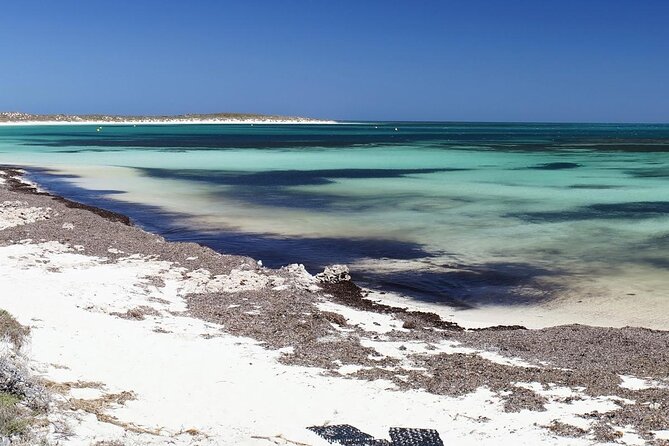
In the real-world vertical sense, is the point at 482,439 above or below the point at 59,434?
below

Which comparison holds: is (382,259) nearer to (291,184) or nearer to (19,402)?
(19,402)

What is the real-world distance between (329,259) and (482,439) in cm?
926

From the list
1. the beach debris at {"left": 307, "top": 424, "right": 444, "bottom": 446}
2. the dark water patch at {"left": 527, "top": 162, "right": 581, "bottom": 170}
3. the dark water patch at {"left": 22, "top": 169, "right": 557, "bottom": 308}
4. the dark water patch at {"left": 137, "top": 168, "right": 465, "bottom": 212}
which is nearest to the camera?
the beach debris at {"left": 307, "top": 424, "right": 444, "bottom": 446}

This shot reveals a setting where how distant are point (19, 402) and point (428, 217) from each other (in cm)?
1667

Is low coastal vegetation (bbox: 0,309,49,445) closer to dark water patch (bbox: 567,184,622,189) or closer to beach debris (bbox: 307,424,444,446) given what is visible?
beach debris (bbox: 307,424,444,446)

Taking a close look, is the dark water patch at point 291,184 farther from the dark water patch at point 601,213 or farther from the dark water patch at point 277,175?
the dark water patch at point 601,213

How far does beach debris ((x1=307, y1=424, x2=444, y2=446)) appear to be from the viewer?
5992mm

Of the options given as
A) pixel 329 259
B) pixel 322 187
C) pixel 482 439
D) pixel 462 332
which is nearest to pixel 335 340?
pixel 462 332

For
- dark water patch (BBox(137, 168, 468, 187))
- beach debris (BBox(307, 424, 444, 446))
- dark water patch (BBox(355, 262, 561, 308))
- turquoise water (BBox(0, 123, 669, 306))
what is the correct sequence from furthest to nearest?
A: dark water patch (BBox(137, 168, 468, 187)), turquoise water (BBox(0, 123, 669, 306)), dark water patch (BBox(355, 262, 561, 308)), beach debris (BBox(307, 424, 444, 446))

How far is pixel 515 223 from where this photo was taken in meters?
20.3

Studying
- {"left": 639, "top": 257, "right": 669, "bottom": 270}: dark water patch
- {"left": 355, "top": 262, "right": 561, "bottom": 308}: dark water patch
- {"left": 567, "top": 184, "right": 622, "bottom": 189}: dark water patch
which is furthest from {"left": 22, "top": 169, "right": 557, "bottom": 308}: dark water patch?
{"left": 567, "top": 184, "right": 622, "bottom": 189}: dark water patch

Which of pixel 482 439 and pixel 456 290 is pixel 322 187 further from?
pixel 482 439

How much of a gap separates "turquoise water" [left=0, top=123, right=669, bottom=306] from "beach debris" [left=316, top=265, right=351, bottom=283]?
69 centimetres

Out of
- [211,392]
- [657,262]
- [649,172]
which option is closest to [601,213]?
[657,262]
